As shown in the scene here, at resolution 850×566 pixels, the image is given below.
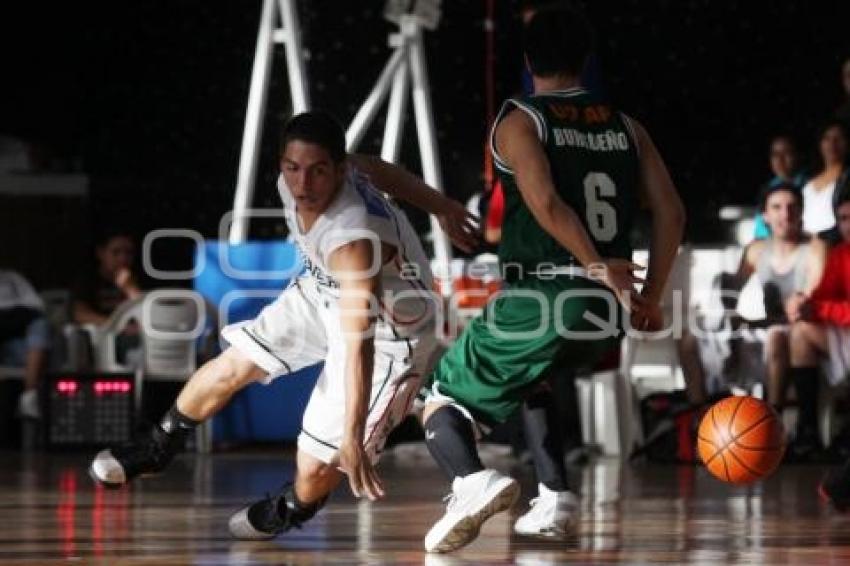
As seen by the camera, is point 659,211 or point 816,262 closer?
point 659,211

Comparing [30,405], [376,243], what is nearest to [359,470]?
[376,243]

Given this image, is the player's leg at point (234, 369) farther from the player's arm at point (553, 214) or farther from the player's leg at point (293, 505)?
the player's arm at point (553, 214)

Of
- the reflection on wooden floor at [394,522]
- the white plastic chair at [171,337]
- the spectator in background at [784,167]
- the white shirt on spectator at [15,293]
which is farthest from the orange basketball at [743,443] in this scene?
the white shirt on spectator at [15,293]

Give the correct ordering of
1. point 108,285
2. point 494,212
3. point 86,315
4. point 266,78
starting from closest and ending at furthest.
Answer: point 494,212 → point 266,78 → point 86,315 → point 108,285

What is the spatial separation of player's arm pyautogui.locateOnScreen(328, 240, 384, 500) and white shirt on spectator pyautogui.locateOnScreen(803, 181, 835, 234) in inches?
226

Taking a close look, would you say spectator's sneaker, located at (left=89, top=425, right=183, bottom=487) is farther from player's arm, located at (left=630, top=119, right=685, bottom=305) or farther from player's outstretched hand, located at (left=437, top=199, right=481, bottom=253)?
player's arm, located at (left=630, top=119, right=685, bottom=305)

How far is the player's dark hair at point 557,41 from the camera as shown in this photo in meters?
6.43

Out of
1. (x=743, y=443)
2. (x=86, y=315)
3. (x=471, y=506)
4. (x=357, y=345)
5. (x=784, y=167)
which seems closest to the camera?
(x=357, y=345)

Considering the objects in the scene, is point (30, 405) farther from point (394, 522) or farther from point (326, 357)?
point (326, 357)

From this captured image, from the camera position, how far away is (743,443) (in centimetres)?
724

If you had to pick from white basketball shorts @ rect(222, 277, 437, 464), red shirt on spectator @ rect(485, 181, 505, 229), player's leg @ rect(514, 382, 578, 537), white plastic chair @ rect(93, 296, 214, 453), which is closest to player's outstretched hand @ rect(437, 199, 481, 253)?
white basketball shorts @ rect(222, 277, 437, 464)

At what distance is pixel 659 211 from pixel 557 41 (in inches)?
23.6

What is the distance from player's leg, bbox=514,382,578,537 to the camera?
6910 mm

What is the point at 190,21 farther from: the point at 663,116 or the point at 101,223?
the point at 663,116
